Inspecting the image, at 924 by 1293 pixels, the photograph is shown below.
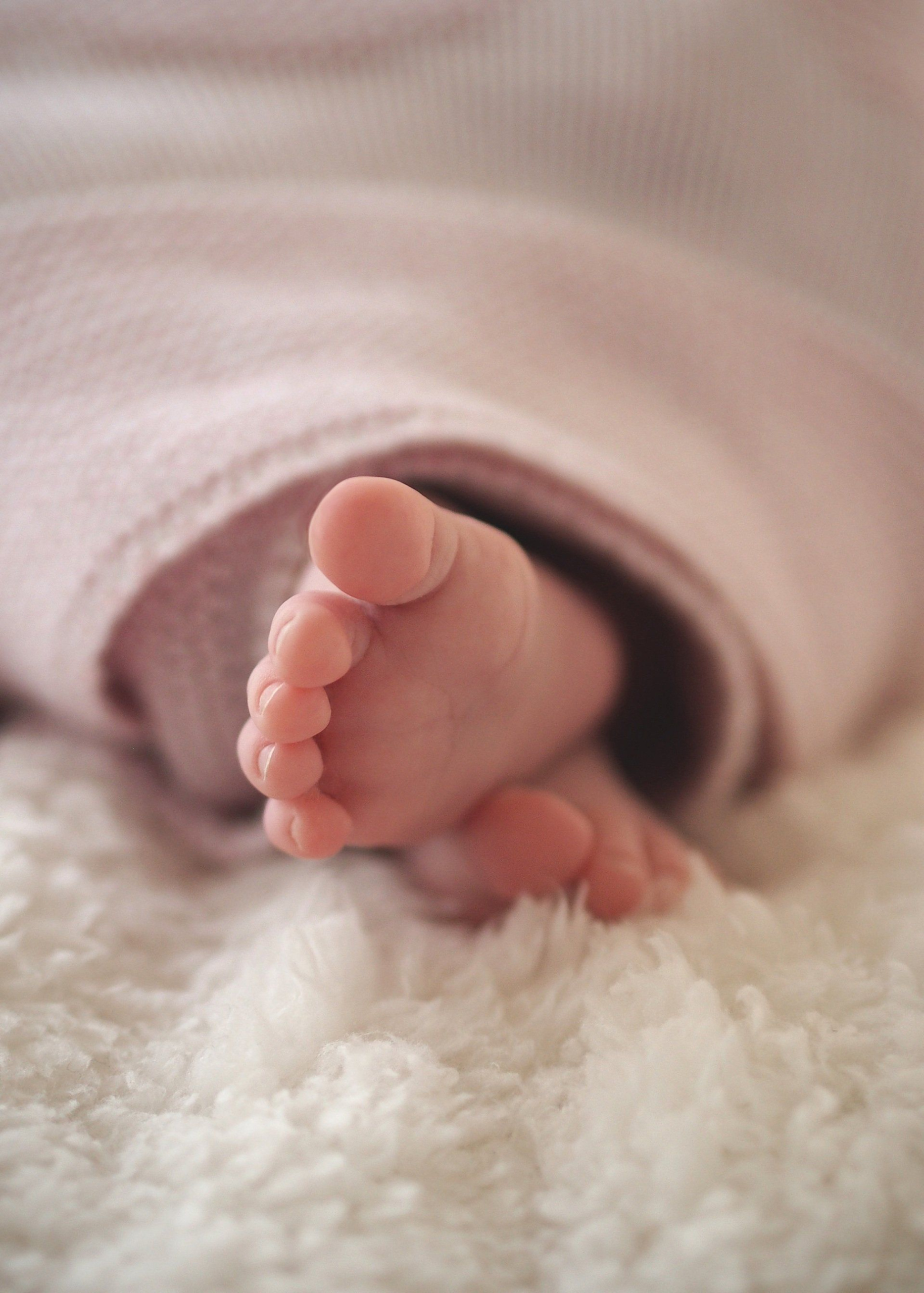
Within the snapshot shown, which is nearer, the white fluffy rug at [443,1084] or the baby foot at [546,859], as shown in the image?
the white fluffy rug at [443,1084]

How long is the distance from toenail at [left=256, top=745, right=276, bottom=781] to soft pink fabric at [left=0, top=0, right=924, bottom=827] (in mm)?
131

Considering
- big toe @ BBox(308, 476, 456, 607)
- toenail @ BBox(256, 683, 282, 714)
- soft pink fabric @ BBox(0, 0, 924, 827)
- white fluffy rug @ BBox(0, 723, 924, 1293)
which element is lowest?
white fluffy rug @ BBox(0, 723, 924, 1293)

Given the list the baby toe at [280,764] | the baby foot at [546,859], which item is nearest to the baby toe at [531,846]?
the baby foot at [546,859]

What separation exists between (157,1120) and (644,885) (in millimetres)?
231

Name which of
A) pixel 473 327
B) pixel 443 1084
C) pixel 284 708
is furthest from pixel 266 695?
pixel 473 327

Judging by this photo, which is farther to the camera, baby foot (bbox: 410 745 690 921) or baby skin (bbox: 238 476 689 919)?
baby foot (bbox: 410 745 690 921)

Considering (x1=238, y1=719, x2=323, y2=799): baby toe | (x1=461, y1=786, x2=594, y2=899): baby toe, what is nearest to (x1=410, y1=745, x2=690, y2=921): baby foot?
(x1=461, y1=786, x2=594, y2=899): baby toe

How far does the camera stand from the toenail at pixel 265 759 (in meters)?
0.37

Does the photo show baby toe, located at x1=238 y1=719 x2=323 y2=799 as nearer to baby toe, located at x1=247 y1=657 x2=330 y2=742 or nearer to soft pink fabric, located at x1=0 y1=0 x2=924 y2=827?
baby toe, located at x1=247 y1=657 x2=330 y2=742

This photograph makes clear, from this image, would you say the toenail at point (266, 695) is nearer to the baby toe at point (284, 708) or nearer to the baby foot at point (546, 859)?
the baby toe at point (284, 708)

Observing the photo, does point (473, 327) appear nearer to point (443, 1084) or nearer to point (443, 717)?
point (443, 717)

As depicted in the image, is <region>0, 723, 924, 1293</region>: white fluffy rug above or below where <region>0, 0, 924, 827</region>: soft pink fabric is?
below

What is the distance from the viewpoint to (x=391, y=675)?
387 millimetres

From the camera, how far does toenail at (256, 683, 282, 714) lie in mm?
355
